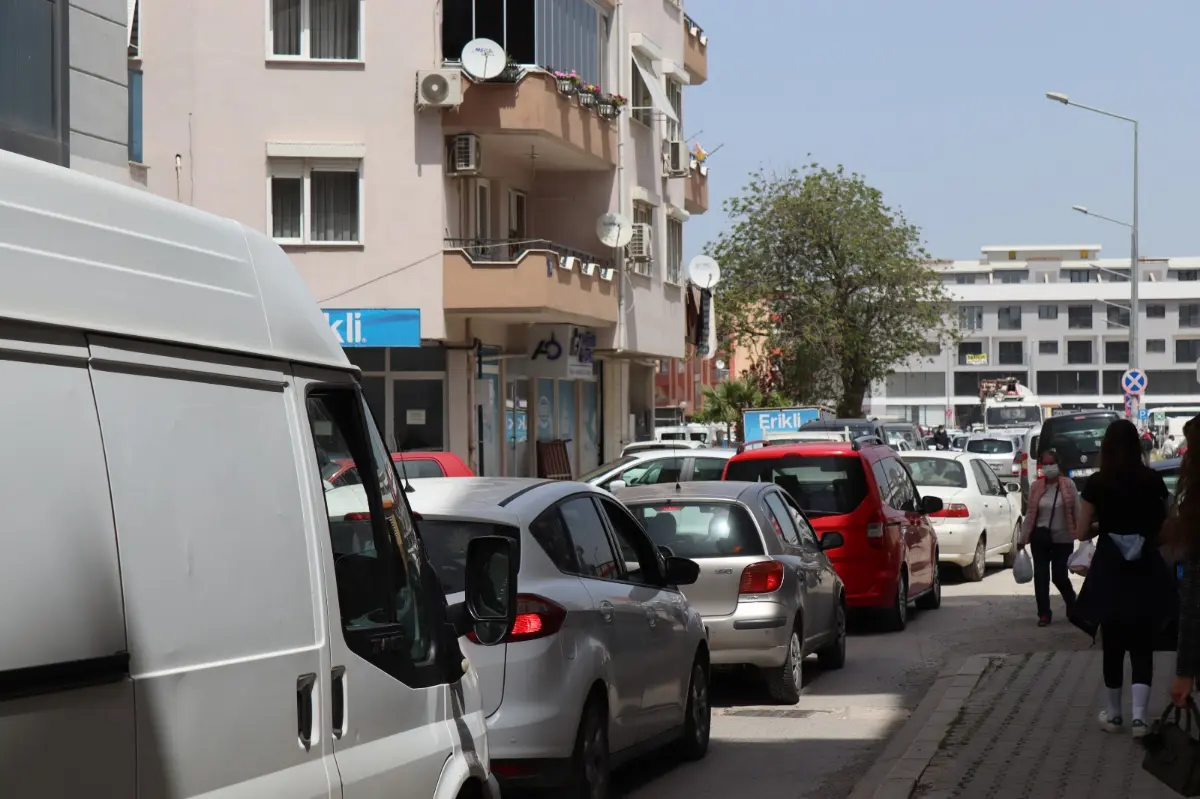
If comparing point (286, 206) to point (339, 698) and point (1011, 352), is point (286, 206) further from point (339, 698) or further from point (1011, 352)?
point (1011, 352)

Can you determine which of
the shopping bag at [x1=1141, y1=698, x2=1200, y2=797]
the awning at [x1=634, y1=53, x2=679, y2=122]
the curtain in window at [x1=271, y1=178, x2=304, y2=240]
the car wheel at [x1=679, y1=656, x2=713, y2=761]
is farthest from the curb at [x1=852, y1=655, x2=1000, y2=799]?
the awning at [x1=634, y1=53, x2=679, y2=122]

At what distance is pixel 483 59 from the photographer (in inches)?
1234

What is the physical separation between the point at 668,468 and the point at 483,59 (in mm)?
11472

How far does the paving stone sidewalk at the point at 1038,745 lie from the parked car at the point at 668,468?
865 centimetres

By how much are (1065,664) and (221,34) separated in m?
21.8

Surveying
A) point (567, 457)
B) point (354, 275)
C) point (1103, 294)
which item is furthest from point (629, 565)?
point (1103, 294)

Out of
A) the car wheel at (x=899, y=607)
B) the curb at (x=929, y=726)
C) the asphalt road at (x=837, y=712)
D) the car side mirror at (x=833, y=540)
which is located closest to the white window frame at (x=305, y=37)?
the asphalt road at (x=837, y=712)

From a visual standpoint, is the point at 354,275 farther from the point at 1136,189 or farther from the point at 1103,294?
the point at 1103,294

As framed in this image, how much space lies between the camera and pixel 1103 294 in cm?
13900

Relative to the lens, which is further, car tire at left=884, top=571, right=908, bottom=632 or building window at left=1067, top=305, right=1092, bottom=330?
building window at left=1067, top=305, right=1092, bottom=330

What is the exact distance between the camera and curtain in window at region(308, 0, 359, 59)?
32.2 metres

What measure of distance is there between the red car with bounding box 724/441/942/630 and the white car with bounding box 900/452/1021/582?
5.14 m

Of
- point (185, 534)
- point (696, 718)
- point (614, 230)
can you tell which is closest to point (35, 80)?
point (696, 718)

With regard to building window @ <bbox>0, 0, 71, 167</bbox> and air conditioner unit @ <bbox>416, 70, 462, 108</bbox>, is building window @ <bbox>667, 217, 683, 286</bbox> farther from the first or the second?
building window @ <bbox>0, 0, 71, 167</bbox>
